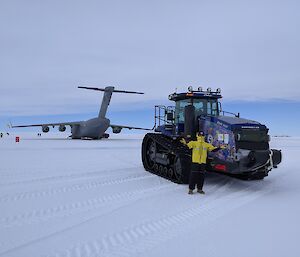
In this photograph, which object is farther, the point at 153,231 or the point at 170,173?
the point at 170,173

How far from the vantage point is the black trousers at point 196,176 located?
28.9 feet

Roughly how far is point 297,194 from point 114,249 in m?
6.12

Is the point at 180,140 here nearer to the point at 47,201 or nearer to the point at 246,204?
the point at 246,204

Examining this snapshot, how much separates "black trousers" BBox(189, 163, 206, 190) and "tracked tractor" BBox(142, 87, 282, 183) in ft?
2.36

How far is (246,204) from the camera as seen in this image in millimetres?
7742

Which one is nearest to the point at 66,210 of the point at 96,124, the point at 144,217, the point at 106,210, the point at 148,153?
the point at 106,210

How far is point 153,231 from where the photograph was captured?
5.61 m

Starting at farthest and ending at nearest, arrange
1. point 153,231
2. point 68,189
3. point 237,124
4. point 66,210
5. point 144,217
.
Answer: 1. point 237,124
2. point 68,189
3. point 66,210
4. point 144,217
5. point 153,231

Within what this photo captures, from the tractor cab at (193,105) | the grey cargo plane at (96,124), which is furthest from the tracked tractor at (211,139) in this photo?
the grey cargo plane at (96,124)

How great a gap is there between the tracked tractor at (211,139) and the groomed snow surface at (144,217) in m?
0.65

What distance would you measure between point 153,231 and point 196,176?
3482 millimetres

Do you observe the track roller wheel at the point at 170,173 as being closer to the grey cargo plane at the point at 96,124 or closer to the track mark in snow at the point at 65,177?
the track mark in snow at the point at 65,177

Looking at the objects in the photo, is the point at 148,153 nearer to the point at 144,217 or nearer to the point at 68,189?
the point at 68,189

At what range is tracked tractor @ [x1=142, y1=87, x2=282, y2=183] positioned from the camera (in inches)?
356
